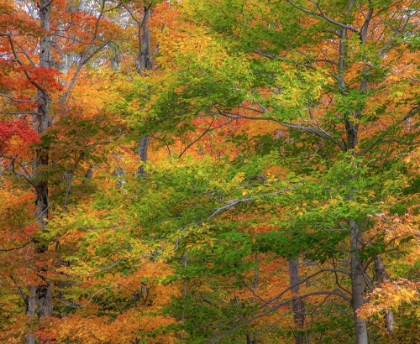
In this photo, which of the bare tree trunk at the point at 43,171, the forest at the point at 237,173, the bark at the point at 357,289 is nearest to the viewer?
the forest at the point at 237,173

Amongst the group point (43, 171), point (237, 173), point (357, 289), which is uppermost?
point (43, 171)

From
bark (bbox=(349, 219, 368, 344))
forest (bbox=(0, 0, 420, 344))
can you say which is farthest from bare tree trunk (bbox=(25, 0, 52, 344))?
bark (bbox=(349, 219, 368, 344))

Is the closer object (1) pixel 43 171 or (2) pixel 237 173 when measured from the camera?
(2) pixel 237 173

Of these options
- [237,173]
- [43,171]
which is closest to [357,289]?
[237,173]

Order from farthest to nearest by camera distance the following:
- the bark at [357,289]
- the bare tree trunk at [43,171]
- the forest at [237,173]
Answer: the bare tree trunk at [43,171] < the bark at [357,289] < the forest at [237,173]

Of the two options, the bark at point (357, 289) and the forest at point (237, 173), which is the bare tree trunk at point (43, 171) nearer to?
the forest at point (237, 173)

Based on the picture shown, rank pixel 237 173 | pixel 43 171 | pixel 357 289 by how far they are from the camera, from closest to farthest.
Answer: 1. pixel 237 173
2. pixel 357 289
3. pixel 43 171

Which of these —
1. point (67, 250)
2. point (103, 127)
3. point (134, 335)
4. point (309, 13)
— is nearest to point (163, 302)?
point (134, 335)

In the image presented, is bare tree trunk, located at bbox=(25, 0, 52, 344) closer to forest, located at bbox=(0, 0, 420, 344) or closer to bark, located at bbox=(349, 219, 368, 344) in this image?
forest, located at bbox=(0, 0, 420, 344)

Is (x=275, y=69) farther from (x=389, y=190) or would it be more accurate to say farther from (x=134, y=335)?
(x=134, y=335)

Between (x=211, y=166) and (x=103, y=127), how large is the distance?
452 centimetres

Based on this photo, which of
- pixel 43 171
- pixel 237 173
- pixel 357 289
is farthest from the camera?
pixel 43 171

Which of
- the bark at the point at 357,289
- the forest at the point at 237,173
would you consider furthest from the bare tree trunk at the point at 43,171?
the bark at the point at 357,289

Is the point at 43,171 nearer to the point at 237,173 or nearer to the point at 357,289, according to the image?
the point at 237,173
